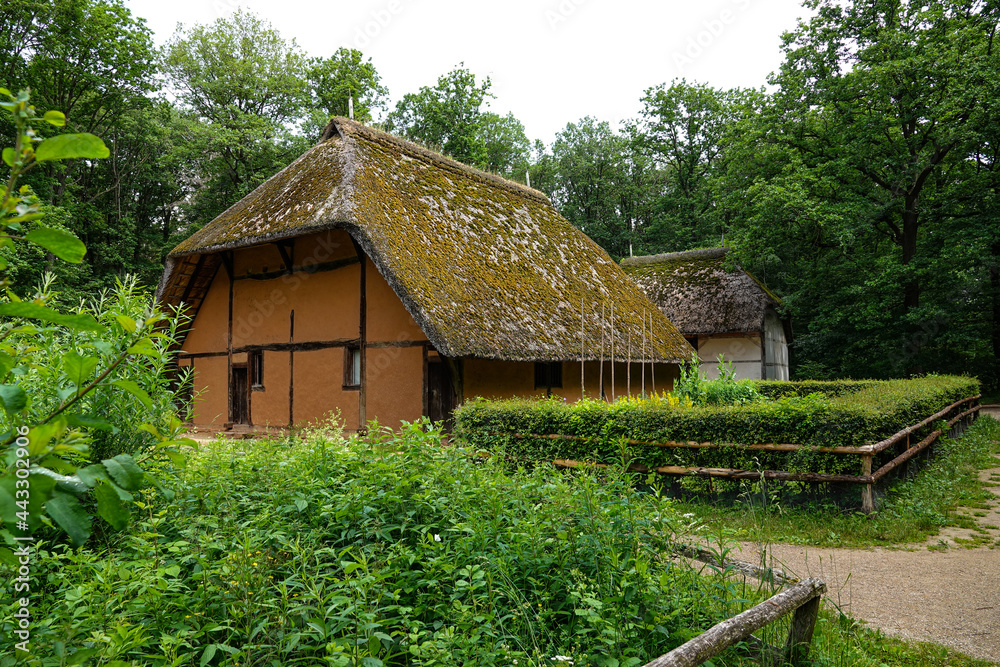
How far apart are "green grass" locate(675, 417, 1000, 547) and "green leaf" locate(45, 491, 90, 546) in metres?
5.11

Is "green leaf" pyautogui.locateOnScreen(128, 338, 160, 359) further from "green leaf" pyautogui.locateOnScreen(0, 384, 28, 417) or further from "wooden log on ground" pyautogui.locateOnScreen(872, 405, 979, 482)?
"wooden log on ground" pyautogui.locateOnScreen(872, 405, 979, 482)

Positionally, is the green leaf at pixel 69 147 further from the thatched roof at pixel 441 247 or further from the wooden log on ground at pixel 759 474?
the thatched roof at pixel 441 247

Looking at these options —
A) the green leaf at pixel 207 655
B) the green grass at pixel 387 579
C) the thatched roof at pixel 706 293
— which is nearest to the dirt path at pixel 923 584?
the green grass at pixel 387 579

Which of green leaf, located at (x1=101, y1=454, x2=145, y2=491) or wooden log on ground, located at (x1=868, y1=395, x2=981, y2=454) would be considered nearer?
green leaf, located at (x1=101, y1=454, x2=145, y2=491)

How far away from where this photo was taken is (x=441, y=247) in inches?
448

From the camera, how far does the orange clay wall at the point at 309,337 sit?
35.6ft

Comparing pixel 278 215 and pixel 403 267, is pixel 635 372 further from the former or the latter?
pixel 278 215

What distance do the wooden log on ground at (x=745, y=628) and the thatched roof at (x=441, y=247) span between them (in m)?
6.30

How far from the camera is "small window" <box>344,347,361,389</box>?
37.5ft

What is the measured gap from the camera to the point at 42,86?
750 inches

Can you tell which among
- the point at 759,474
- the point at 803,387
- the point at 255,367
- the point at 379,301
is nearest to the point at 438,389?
the point at 379,301

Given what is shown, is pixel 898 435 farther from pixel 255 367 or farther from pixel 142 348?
pixel 255 367

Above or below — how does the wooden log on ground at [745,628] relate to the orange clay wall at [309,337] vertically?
below

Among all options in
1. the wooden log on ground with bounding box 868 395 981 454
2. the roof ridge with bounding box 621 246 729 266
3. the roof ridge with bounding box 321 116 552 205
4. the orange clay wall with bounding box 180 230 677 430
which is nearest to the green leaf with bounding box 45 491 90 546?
the wooden log on ground with bounding box 868 395 981 454
